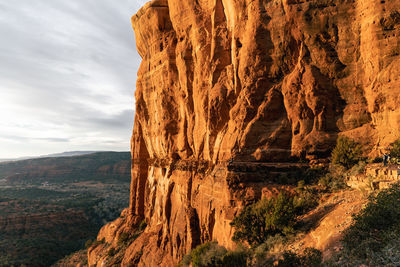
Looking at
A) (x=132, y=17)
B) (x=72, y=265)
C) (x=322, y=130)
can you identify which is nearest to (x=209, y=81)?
(x=322, y=130)

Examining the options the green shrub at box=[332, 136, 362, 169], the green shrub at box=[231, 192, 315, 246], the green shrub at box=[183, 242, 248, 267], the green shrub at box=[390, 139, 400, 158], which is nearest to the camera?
the green shrub at box=[183, 242, 248, 267]

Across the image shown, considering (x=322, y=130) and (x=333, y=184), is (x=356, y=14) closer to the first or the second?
(x=322, y=130)

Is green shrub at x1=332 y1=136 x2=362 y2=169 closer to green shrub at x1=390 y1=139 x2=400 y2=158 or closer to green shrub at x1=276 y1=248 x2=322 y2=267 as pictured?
green shrub at x1=390 y1=139 x2=400 y2=158

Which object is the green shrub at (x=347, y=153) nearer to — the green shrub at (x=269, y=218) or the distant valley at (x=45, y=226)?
the green shrub at (x=269, y=218)

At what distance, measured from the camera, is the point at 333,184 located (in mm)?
14953

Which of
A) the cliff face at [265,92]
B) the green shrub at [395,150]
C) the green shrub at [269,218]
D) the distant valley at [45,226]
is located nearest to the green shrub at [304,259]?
the green shrub at [269,218]

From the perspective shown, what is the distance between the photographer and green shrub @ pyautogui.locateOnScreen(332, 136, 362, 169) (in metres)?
15.1

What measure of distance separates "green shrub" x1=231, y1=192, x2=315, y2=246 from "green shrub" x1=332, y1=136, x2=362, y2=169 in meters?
3.09

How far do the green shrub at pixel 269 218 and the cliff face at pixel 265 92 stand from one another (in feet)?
5.87

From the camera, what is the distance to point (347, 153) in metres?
15.4

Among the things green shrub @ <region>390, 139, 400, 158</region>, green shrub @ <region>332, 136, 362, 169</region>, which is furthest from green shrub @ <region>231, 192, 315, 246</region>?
green shrub @ <region>390, 139, 400, 158</region>

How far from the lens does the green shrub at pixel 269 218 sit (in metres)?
13.1

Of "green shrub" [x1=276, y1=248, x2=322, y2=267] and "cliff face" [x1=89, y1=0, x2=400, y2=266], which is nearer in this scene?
"green shrub" [x1=276, y1=248, x2=322, y2=267]

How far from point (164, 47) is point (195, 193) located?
1898 centimetres
